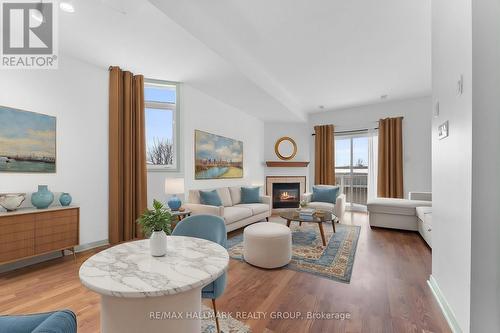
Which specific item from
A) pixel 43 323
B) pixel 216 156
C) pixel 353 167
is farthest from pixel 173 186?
pixel 353 167

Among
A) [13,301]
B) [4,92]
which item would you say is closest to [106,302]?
[13,301]

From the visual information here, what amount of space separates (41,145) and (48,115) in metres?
0.40

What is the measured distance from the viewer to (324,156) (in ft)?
21.6

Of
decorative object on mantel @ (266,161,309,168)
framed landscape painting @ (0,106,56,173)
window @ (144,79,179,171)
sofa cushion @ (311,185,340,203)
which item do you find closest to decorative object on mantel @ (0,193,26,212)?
framed landscape painting @ (0,106,56,173)

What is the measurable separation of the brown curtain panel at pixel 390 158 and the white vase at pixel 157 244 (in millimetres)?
5852

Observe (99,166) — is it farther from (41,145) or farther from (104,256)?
(104,256)

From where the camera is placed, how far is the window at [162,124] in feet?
13.5

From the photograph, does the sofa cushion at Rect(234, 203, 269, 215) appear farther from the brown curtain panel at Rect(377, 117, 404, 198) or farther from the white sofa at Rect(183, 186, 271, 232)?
the brown curtain panel at Rect(377, 117, 404, 198)

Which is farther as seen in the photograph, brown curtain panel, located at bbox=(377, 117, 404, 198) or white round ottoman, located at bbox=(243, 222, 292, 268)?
brown curtain panel, located at bbox=(377, 117, 404, 198)

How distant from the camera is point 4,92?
2578 millimetres

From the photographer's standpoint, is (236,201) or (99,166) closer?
(99,166)

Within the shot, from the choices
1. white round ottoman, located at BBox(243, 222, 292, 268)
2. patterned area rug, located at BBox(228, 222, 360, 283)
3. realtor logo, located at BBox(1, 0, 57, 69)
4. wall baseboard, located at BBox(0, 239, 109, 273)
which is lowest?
patterned area rug, located at BBox(228, 222, 360, 283)

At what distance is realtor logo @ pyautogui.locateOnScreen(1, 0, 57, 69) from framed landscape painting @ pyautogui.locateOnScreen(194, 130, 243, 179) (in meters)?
2.32

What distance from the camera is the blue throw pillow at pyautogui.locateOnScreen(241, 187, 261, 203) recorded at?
5027mm
